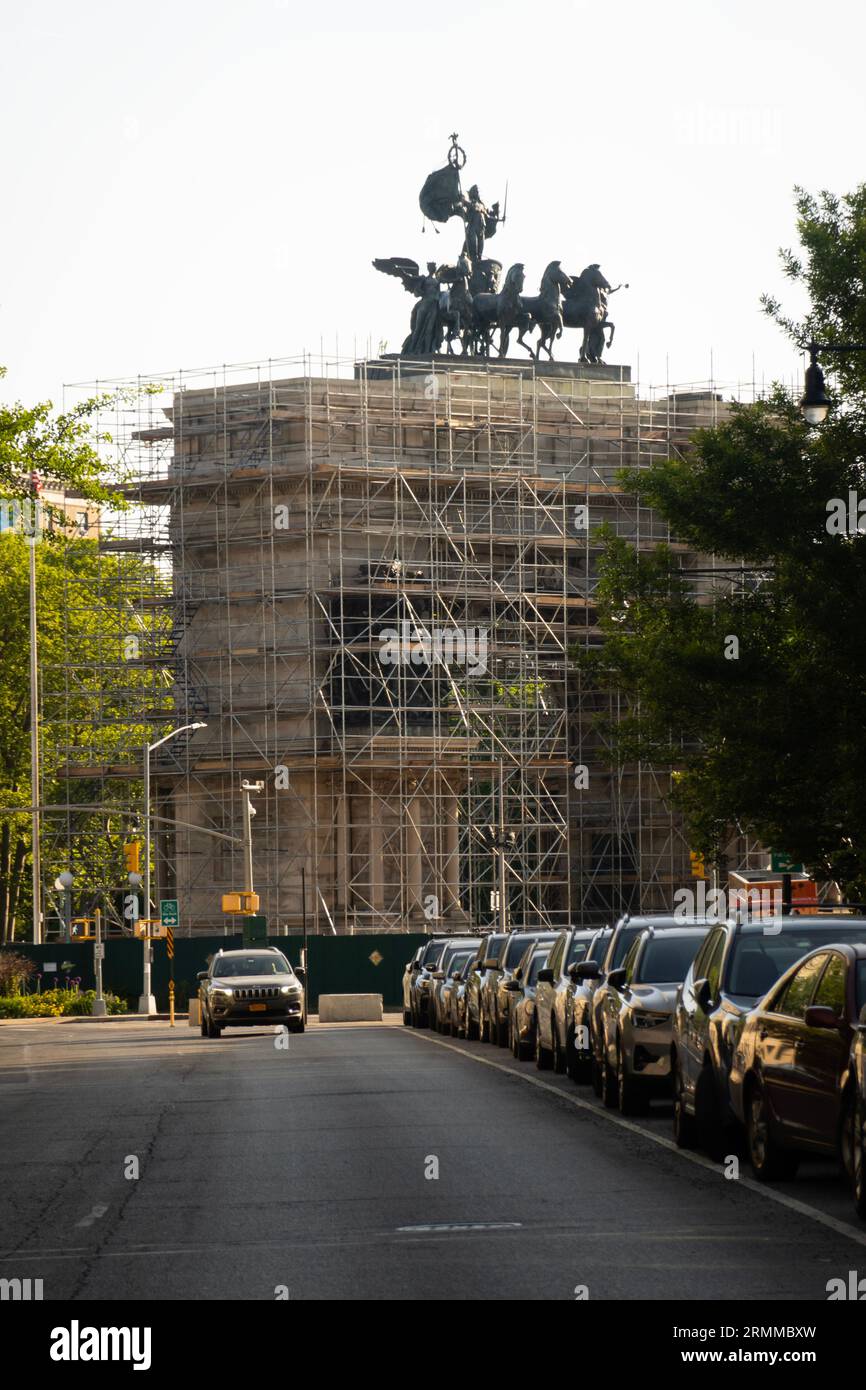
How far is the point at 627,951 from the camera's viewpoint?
22469 mm

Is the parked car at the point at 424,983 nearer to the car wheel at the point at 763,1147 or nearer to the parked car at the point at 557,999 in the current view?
the parked car at the point at 557,999

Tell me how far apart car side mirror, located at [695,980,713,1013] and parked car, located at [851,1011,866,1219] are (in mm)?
3492

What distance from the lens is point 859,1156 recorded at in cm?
1218

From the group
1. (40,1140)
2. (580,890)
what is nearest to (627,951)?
(40,1140)

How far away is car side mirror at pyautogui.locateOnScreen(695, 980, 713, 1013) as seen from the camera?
16.0 m

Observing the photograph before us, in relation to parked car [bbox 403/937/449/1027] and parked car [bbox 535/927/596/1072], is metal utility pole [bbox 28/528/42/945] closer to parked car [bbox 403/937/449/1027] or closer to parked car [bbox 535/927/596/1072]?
parked car [bbox 403/937/449/1027]

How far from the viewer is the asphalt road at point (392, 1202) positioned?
424 inches

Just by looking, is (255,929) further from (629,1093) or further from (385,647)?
(629,1093)

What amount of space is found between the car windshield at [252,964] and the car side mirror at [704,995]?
23483 millimetres

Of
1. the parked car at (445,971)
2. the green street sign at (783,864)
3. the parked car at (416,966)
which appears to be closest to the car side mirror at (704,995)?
the green street sign at (783,864)

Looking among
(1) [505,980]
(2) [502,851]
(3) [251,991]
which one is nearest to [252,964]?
(3) [251,991]

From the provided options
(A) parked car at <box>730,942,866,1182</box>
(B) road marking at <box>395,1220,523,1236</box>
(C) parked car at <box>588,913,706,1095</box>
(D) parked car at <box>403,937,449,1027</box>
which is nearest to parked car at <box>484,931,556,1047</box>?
(C) parked car at <box>588,913,706,1095</box>
